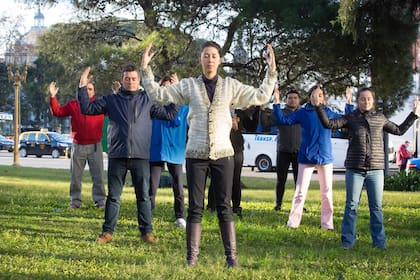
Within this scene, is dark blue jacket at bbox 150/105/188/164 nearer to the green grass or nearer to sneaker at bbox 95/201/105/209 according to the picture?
the green grass

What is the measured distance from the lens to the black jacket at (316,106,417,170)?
7.32 metres

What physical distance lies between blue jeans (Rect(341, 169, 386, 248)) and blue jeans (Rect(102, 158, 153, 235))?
2.08 metres

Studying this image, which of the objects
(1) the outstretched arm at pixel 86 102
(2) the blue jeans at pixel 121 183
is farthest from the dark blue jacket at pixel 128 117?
(2) the blue jeans at pixel 121 183

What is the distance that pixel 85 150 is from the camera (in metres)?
10.5

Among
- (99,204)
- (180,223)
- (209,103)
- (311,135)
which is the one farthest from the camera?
(99,204)

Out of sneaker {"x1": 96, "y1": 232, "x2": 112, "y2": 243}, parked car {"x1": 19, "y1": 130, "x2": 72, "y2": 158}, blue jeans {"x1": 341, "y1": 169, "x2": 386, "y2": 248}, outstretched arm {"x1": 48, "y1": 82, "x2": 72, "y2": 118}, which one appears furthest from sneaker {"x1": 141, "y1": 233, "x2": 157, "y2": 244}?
parked car {"x1": 19, "y1": 130, "x2": 72, "y2": 158}

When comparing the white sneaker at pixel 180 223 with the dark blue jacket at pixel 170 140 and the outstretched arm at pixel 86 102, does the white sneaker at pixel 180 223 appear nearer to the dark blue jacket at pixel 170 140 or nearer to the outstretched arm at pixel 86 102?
the dark blue jacket at pixel 170 140

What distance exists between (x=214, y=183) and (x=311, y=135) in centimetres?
299

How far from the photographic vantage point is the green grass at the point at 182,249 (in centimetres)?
565

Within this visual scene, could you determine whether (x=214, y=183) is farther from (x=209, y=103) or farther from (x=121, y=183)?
(x=121, y=183)

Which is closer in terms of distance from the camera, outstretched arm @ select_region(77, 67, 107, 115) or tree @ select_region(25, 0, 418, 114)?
outstretched arm @ select_region(77, 67, 107, 115)

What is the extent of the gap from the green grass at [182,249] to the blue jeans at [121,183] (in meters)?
0.21

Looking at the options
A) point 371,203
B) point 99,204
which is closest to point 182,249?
point 371,203

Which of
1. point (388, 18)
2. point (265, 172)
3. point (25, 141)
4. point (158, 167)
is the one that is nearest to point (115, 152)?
point (158, 167)
